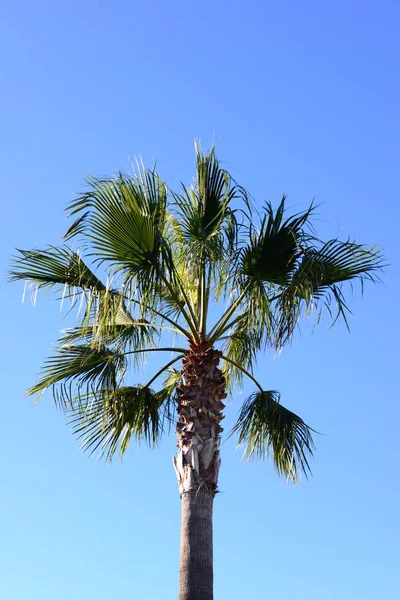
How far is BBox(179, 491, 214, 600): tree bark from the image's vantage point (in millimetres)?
10562

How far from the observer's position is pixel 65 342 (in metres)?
12.6

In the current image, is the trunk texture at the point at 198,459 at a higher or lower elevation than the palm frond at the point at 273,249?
lower

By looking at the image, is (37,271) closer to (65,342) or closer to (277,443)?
(65,342)

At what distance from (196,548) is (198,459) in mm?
932

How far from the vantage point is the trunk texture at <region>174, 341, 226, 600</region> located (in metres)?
10.7

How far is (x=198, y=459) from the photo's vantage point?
1112 centimetres

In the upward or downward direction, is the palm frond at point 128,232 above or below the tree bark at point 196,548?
above

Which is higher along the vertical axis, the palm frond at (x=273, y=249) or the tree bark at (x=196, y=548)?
the palm frond at (x=273, y=249)

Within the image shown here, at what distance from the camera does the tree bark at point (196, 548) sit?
10.6 metres

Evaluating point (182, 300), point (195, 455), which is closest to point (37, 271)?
point (182, 300)

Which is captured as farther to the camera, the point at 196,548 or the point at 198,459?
the point at 198,459

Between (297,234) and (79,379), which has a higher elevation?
(297,234)

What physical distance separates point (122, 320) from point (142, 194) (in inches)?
64.6

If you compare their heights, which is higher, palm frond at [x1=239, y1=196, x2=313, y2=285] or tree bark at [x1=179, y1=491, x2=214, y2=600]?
palm frond at [x1=239, y1=196, x2=313, y2=285]
